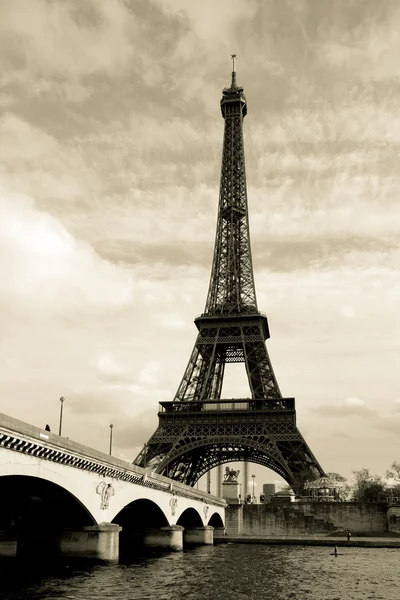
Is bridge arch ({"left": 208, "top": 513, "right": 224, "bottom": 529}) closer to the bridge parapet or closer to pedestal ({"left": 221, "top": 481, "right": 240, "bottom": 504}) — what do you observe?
pedestal ({"left": 221, "top": 481, "right": 240, "bottom": 504})

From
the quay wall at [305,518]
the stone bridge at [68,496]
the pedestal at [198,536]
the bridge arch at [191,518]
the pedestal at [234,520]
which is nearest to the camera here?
the stone bridge at [68,496]

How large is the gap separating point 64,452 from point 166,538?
2819 centimetres

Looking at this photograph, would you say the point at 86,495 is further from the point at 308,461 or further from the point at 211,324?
the point at 211,324

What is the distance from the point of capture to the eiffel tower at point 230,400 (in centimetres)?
9250

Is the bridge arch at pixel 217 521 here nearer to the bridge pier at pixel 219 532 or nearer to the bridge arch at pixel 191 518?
the bridge pier at pixel 219 532

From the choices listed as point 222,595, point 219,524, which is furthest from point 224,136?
point 222,595

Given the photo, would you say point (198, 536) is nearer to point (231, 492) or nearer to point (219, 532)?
point (219, 532)

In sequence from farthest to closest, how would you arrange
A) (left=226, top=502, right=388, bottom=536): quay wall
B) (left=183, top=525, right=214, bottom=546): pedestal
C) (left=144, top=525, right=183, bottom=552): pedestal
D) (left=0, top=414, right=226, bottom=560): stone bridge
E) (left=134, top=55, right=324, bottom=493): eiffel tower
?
(left=134, top=55, right=324, bottom=493): eiffel tower, (left=226, top=502, right=388, bottom=536): quay wall, (left=183, top=525, right=214, bottom=546): pedestal, (left=144, top=525, right=183, bottom=552): pedestal, (left=0, top=414, right=226, bottom=560): stone bridge

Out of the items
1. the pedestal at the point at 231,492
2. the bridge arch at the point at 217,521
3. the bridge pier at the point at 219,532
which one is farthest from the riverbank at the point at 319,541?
the pedestal at the point at 231,492

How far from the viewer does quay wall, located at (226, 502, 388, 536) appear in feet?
276

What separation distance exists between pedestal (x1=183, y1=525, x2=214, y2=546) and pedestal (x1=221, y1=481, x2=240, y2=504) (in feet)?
76.8

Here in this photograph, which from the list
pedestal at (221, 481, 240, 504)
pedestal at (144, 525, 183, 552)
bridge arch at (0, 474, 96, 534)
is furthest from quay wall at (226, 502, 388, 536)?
bridge arch at (0, 474, 96, 534)

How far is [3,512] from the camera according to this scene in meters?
47.0

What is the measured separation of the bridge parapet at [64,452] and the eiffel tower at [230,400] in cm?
4198
